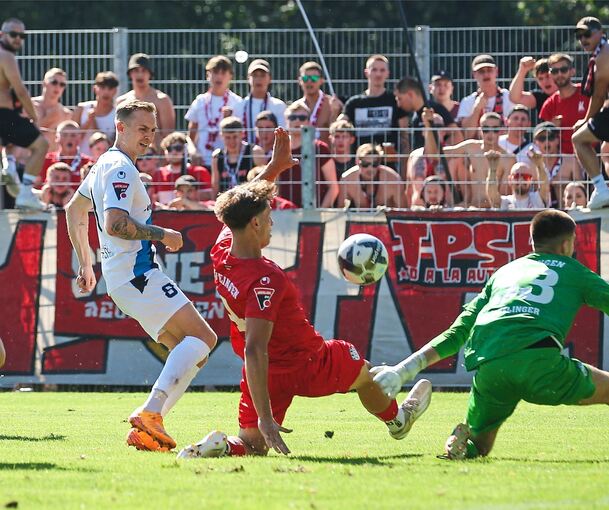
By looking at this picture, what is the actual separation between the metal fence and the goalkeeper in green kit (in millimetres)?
9092

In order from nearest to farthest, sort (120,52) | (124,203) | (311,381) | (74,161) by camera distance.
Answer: (311,381)
(124,203)
(74,161)
(120,52)

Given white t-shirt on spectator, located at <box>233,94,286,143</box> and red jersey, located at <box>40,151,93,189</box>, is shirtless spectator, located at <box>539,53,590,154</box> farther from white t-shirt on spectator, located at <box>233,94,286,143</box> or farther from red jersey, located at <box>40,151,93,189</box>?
red jersey, located at <box>40,151,93,189</box>

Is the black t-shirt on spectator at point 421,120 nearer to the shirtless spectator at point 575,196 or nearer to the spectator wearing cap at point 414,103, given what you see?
the spectator wearing cap at point 414,103

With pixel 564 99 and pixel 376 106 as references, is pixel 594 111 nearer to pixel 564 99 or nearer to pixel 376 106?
pixel 564 99

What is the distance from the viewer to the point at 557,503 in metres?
6.21

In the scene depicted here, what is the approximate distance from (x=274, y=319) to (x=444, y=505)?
2.15 meters

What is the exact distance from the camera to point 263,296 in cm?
802

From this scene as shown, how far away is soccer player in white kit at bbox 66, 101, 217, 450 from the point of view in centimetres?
910

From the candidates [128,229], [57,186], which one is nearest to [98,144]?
[57,186]

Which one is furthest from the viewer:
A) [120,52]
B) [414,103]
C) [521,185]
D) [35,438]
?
[120,52]

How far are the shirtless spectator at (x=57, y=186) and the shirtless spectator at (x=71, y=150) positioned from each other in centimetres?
14

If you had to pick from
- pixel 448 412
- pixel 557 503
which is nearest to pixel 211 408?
pixel 448 412

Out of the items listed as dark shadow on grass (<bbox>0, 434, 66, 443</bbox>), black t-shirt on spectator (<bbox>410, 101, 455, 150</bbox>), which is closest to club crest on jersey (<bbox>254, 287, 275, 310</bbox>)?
dark shadow on grass (<bbox>0, 434, 66, 443</bbox>)

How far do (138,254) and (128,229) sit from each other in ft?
1.33
